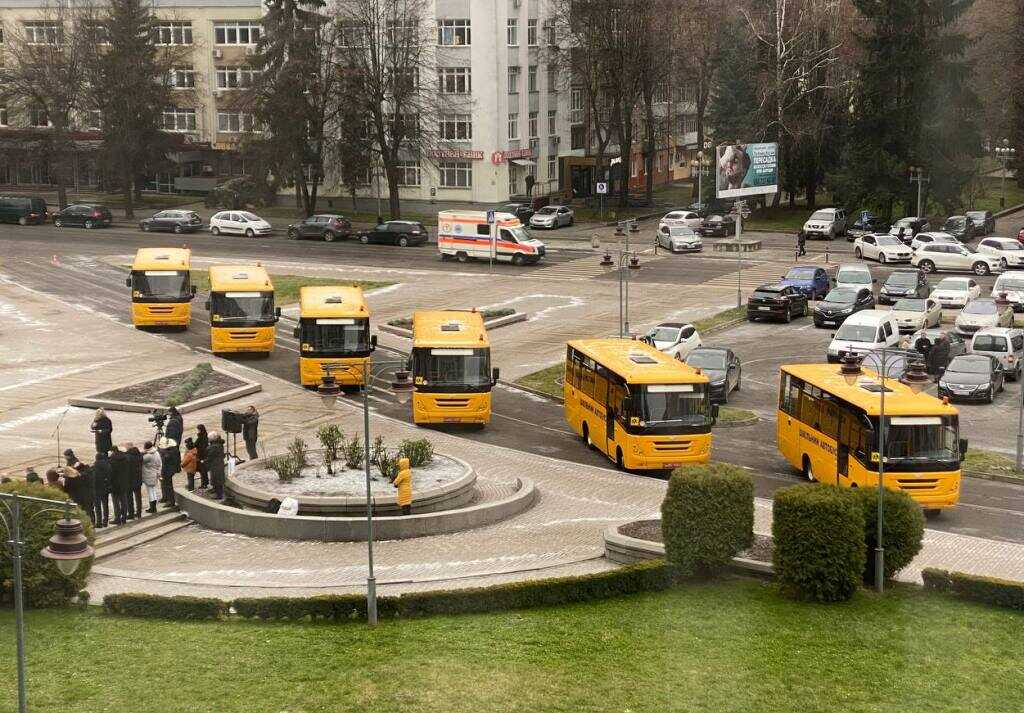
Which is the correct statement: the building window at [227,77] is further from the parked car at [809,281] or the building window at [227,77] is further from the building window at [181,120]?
the parked car at [809,281]

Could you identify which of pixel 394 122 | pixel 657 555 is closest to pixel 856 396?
pixel 657 555

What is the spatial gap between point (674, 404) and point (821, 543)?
10304 millimetres

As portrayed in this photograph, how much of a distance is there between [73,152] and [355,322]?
50.9 m

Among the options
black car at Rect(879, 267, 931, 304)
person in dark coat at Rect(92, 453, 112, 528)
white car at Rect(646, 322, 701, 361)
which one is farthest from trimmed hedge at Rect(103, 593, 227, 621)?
black car at Rect(879, 267, 931, 304)

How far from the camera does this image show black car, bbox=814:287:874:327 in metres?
51.4

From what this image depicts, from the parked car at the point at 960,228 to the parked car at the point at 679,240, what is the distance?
13.0m

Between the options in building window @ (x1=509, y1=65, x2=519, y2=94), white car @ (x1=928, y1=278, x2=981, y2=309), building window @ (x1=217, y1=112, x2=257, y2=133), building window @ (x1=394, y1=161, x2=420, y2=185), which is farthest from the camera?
building window @ (x1=217, y1=112, x2=257, y2=133)

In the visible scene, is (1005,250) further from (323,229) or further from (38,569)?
(38,569)

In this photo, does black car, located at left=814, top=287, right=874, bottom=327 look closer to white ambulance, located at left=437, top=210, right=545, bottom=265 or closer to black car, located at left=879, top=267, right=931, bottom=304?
black car, located at left=879, top=267, right=931, bottom=304

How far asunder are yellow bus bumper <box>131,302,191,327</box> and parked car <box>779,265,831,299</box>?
2333 centimetres

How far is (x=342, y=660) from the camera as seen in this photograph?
19234mm

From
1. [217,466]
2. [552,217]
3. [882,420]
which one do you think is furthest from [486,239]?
[882,420]

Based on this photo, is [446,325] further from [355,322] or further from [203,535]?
[203,535]

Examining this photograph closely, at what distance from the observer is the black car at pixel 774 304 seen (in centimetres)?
5247
